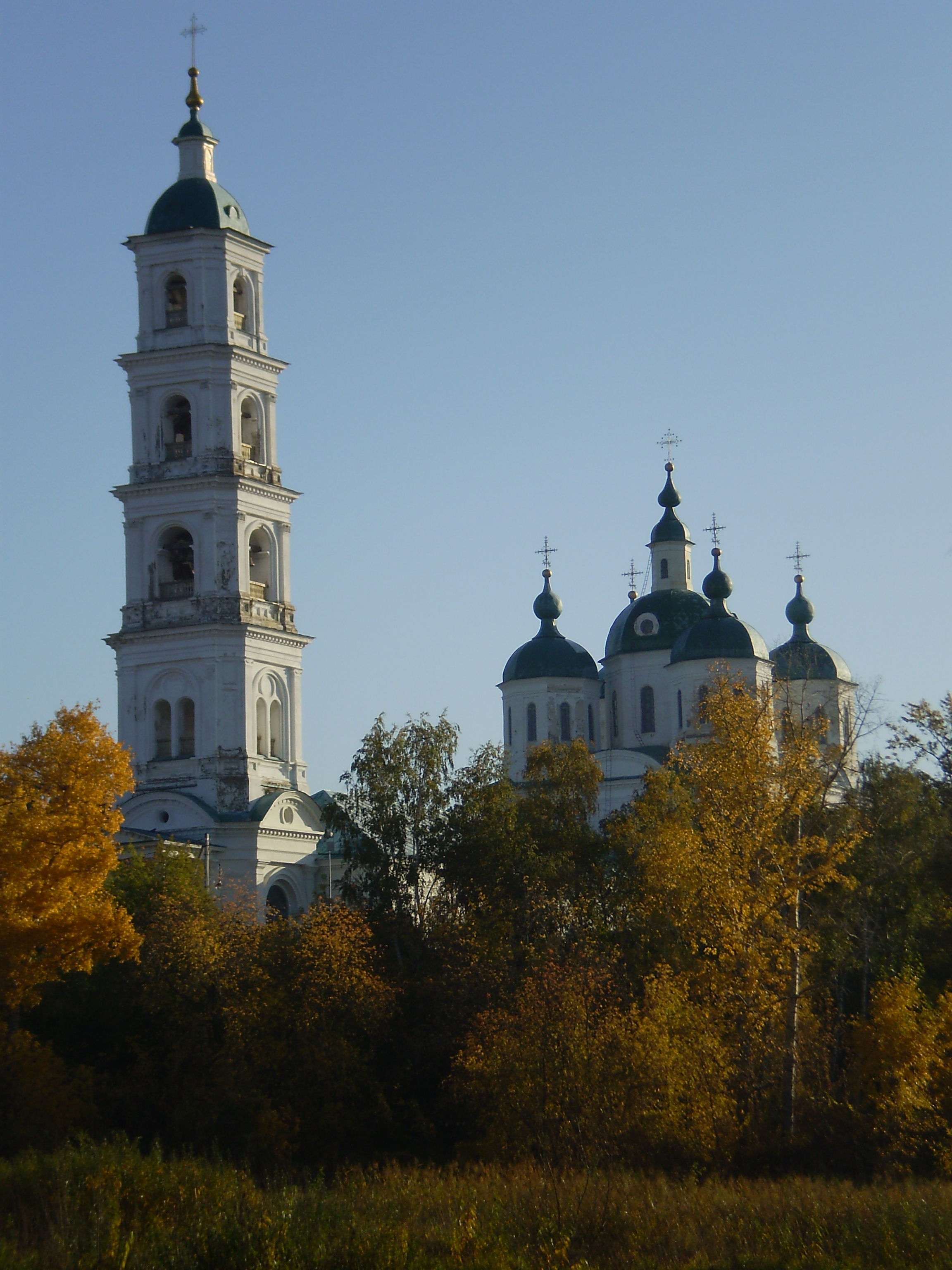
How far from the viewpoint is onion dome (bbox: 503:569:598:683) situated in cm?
6656

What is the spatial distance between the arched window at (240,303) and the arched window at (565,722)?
68.1ft

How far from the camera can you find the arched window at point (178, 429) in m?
48.6

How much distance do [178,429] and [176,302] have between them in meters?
2.95

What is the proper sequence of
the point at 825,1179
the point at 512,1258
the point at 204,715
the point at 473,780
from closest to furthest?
the point at 512,1258
the point at 825,1179
the point at 473,780
the point at 204,715

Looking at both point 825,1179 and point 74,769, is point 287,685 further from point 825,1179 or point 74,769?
point 825,1179

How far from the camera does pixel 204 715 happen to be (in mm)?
46875

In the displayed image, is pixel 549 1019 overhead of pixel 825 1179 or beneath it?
overhead

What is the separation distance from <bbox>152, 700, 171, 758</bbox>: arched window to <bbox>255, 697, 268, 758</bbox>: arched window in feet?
6.32

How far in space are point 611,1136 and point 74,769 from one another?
10.8 m

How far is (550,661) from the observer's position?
219ft

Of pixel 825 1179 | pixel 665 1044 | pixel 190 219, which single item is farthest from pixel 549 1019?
pixel 190 219

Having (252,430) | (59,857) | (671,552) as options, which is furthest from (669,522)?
(59,857)

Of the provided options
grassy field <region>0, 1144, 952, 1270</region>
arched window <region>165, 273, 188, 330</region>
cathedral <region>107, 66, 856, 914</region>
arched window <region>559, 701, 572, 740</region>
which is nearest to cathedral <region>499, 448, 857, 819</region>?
arched window <region>559, 701, 572, 740</region>

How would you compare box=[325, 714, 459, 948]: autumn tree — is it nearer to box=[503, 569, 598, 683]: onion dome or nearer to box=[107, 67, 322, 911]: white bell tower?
box=[107, 67, 322, 911]: white bell tower
